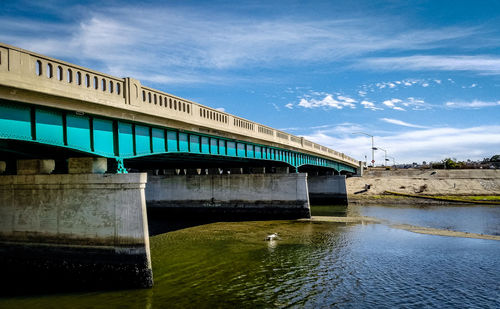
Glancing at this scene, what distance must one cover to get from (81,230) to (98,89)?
6673 millimetres

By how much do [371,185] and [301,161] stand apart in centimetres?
3063

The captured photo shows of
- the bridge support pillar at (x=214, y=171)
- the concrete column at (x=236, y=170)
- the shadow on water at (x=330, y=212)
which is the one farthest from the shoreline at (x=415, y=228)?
the bridge support pillar at (x=214, y=171)

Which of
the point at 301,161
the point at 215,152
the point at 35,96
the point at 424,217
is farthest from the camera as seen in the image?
the point at 301,161

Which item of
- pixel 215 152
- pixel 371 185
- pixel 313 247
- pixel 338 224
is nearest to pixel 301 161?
pixel 338 224

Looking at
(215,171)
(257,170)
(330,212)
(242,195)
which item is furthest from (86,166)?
(330,212)

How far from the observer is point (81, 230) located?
17859mm

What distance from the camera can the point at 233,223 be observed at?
39.7m

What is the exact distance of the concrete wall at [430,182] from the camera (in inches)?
2697

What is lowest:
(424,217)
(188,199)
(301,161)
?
(424,217)

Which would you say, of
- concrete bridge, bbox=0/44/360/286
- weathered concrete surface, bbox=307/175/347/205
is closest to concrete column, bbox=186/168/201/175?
concrete bridge, bbox=0/44/360/286

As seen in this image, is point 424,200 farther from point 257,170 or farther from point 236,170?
point 236,170

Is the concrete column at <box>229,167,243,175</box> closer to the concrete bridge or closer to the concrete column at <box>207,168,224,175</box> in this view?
the concrete column at <box>207,168,224,175</box>

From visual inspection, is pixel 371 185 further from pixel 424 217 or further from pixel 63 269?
pixel 63 269

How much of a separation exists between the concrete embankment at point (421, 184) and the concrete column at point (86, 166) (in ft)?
170
